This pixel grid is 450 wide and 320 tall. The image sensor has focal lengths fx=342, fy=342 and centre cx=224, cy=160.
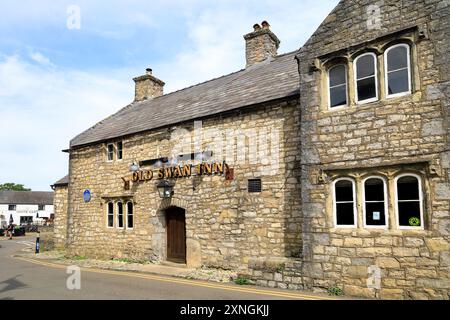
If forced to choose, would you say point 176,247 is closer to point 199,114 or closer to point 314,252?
point 199,114

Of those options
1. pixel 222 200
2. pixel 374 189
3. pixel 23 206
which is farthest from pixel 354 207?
pixel 23 206

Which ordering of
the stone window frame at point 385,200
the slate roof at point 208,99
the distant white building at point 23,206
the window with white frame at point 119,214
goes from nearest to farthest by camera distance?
the stone window frame at point 385,200 → the slate roof at point 208,99 → the window with white frame at point 119,214 → the distant white building at point 23,206

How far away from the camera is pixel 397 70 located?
7891 millimetres

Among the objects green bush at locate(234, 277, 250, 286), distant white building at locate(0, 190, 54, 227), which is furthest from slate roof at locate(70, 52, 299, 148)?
distant white building at locate(0, 190, 54, 227)

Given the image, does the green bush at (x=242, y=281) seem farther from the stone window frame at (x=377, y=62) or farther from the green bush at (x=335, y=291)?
the stone window frame at (x=377, y=62)

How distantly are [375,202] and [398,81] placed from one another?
9.32 ft

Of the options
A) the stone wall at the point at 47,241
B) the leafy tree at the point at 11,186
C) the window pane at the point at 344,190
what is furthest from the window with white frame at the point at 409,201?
the leafy tree at the point at 11,186

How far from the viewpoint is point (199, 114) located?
41.1 ft

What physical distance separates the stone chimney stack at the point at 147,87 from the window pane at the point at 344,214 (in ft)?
48.4

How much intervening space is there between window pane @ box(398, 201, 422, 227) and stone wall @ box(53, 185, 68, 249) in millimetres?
17284

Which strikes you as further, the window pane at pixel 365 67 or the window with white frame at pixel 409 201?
the window pane at pixel 365 67

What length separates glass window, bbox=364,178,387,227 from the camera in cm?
783

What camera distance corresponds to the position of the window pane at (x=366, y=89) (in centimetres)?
819

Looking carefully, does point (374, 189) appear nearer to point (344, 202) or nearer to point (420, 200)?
point (344, 202)
